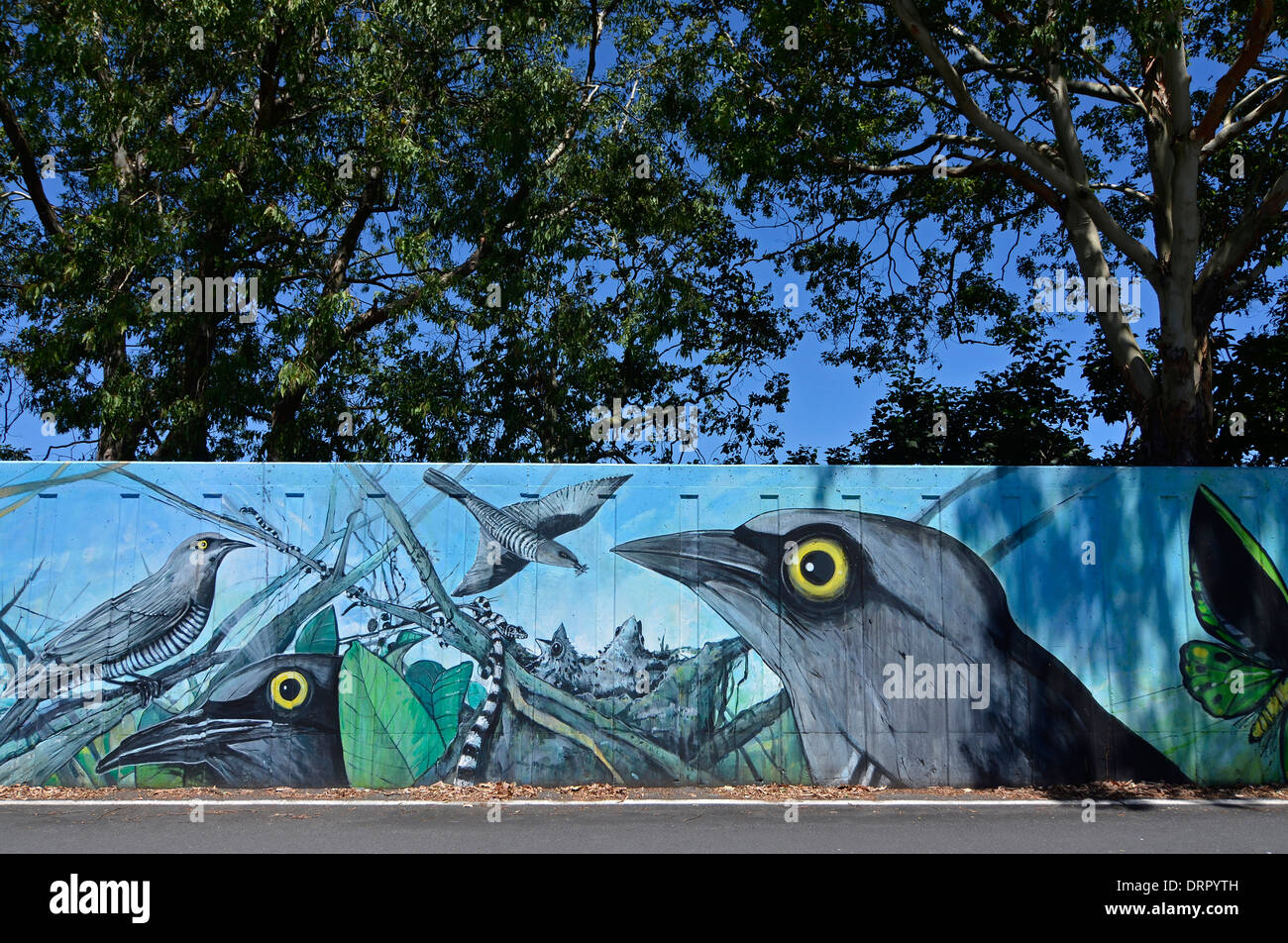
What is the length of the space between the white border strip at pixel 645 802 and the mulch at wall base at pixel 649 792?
0.07m

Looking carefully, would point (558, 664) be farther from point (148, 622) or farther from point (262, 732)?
point (148, 622)

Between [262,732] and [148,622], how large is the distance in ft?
4.71

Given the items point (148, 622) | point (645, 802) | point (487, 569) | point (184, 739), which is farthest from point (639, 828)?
point (148, 622)

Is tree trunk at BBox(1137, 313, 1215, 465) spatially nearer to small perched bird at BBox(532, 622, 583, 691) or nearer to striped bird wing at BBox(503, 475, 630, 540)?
striped bird wing at BBox(503, 475, 630, 540)

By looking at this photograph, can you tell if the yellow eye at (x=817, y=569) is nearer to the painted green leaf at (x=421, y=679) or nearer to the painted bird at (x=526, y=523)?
the painted bird at (x=526, y=523)

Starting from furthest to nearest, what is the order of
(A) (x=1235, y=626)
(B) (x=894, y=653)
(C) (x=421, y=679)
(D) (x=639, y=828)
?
(A) (x=1235, y=626), (B) (x=894, y=653), (C) (x=421, y=679), (D) (x=639, y=828)

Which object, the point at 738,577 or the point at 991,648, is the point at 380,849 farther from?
the point at 991,648

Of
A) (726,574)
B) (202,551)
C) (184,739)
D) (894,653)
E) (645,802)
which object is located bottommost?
(645,802)

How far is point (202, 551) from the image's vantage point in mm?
8445

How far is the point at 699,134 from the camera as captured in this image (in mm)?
13570

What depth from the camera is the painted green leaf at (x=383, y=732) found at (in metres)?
8.19
